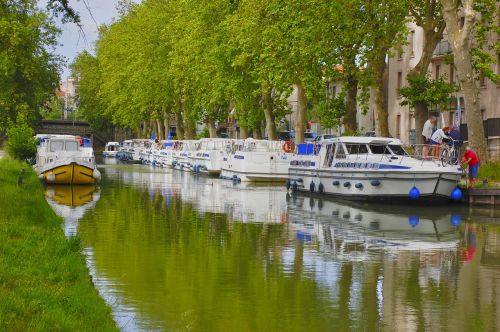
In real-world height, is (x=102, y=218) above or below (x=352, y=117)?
below

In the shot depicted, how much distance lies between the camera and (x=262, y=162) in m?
50.5

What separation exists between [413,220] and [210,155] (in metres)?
33.1

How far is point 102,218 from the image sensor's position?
28.0 m

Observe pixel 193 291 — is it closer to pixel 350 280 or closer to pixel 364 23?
pixel 350 280

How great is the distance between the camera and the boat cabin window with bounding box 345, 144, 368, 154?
36875mm

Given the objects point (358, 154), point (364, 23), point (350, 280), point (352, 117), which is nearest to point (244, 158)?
point (352, 117)

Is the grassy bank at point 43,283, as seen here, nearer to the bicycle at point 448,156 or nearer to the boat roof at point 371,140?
the bicycle at point 448,156

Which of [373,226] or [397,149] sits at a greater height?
[397,149]

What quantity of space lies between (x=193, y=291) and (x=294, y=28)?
32.9 metres

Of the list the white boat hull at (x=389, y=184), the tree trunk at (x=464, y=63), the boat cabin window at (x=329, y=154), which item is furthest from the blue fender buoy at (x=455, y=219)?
the boat cabin window at (x=329, y=154)

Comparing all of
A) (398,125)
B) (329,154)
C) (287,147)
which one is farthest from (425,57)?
(398,125)

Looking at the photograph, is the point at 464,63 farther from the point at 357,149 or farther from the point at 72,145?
the point at 72,145

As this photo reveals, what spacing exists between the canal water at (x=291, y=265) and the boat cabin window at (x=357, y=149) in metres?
3.34

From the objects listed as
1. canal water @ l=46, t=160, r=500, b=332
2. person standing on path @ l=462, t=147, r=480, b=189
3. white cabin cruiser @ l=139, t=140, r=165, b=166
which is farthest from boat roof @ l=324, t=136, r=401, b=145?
white cabin cruiser @ l=139, t=140, r=165, b=166
